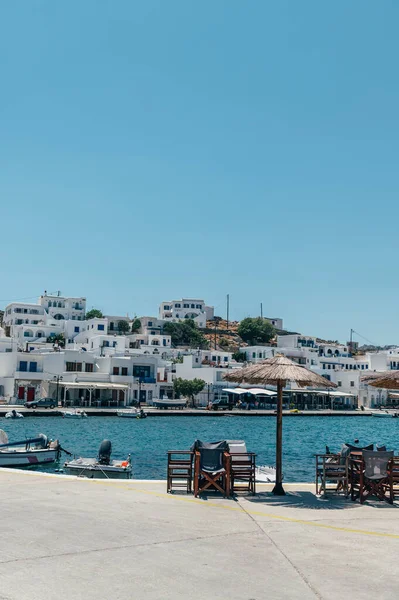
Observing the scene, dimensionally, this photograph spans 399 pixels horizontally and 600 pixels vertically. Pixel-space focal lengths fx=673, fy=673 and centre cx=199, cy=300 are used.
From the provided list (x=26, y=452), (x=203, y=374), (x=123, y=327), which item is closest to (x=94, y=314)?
(x=123, y=327)

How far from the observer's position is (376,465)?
14.1 meters

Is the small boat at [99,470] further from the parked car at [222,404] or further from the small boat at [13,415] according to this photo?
the parked car at [222,404]

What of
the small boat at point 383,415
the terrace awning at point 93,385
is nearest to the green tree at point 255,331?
the small boat at point 383,415

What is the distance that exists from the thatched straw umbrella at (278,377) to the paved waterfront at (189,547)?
1136 mm

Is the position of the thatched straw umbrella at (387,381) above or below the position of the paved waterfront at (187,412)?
above

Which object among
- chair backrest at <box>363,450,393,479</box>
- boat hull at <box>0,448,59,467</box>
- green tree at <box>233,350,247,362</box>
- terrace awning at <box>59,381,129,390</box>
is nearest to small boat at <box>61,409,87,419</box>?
terrace awning at <box>59,381,129,390</box>

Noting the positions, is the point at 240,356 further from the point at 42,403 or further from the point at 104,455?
the point at 104,455

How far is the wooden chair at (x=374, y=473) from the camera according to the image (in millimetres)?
14023

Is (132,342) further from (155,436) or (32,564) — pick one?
(32,564)

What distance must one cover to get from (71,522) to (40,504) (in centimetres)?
179

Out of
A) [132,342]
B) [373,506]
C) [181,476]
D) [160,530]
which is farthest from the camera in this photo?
[132,342]

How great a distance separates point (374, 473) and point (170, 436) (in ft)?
155

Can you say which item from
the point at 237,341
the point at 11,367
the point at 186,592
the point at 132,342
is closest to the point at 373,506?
the point at 186,592

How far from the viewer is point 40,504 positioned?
493 inches
